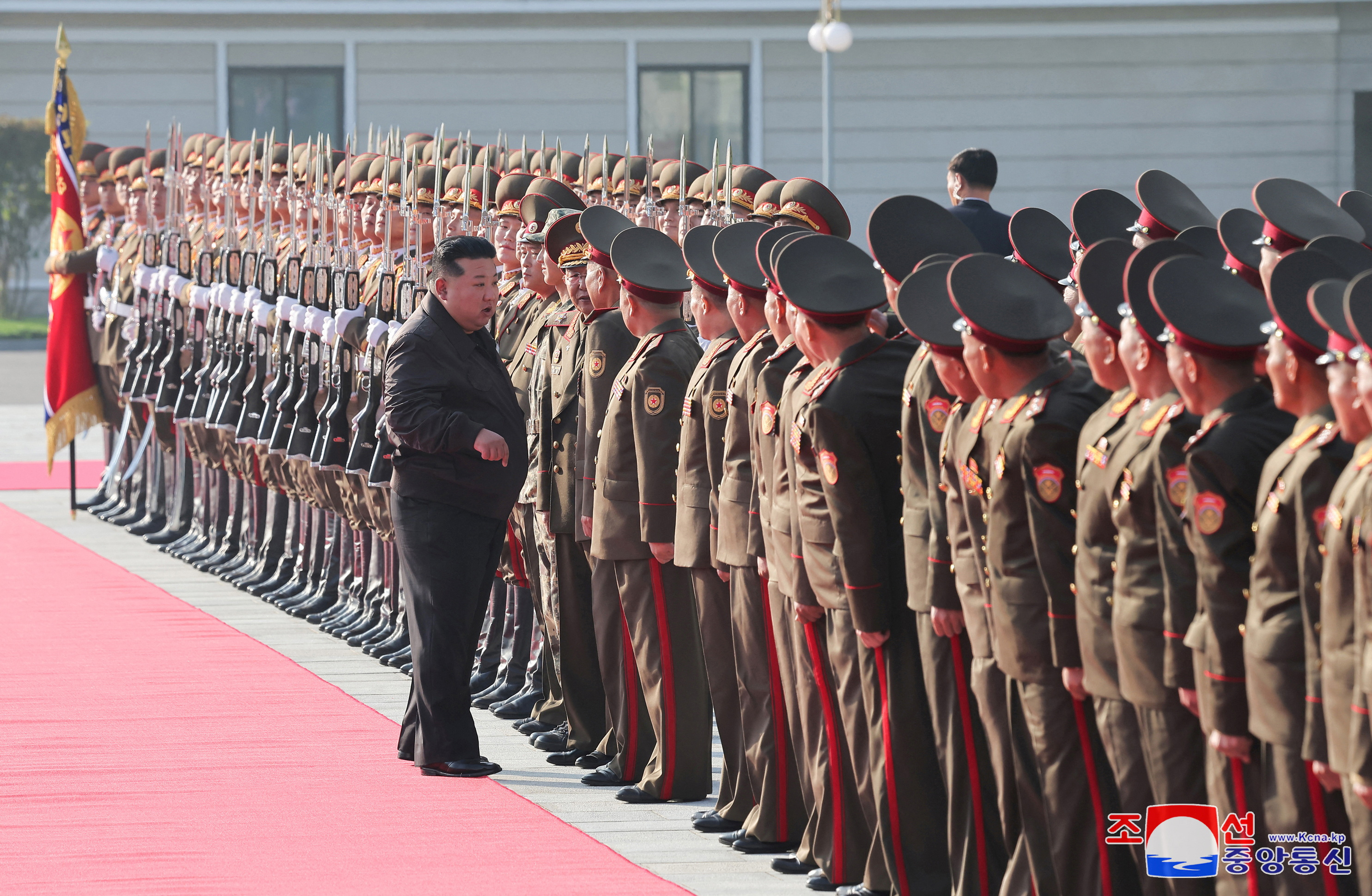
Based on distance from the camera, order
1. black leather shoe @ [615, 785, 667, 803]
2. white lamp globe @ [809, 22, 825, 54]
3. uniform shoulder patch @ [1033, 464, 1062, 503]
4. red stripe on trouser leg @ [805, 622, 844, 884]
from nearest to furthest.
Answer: uniform shoulder patch @ [1033, 464, 1062, 503]
red stripe on trouser leg @ [805, 622, 844, 884]
black leather shoe @ [615, 785, 667, 803]
white lamp globe @ [809, 22, 825, 54]

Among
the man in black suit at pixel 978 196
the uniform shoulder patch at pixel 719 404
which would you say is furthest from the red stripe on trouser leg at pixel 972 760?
→ the man in black suit at pixel 978 196

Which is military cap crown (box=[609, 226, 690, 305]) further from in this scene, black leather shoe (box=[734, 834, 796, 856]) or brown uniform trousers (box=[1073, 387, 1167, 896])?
brown uniform trousers (box=[1073, 387, 1167, 896])

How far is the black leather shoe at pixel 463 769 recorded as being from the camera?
241 inches

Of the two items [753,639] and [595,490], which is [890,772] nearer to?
[753,639]

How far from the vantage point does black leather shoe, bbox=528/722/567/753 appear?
6527 millimetres

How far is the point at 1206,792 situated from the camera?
12.7ft

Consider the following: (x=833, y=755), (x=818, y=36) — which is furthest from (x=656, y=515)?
(x=818, y=36)

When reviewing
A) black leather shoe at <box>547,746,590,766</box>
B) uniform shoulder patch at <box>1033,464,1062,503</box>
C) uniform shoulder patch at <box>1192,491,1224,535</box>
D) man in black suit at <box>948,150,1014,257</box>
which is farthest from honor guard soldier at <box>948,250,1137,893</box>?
man in black suit at <box>948,150,1014,257</box>

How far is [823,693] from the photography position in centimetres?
491

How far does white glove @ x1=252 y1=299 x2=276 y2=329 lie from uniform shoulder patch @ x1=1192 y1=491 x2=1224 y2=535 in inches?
255

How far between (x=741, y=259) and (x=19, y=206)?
2237 cm

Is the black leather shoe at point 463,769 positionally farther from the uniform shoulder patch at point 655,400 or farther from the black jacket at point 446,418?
the uniform shoulder patch at point 655,400

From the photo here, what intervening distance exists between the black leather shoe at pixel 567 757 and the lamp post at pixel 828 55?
485 inches

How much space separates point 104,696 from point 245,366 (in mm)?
2759
